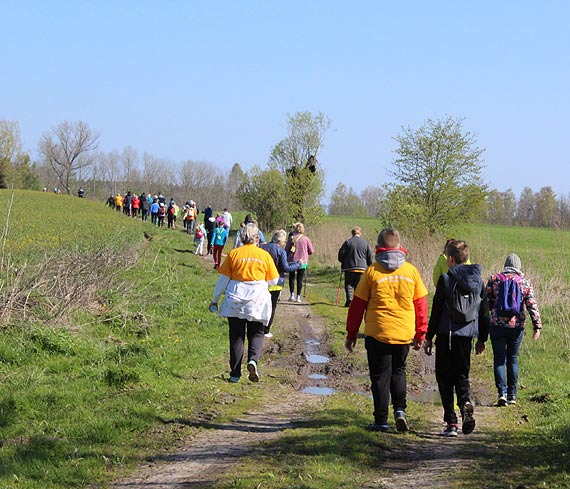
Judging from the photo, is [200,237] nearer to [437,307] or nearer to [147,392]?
[147,392]

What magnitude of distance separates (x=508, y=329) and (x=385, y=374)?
2775 mm

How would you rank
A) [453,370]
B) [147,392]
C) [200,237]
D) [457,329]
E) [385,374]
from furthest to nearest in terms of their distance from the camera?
[200,237] → [147,392] → [453,370] → [457,329] → [385,374]

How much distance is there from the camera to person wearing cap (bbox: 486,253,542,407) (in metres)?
9.55

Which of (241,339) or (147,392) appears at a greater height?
(241,339)

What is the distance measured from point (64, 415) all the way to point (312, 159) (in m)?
40.7

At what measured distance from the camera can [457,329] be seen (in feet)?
25.1

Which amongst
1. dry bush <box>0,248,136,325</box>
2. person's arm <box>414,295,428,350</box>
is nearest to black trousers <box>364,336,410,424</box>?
person's arm <box>414,295,428,350</box>

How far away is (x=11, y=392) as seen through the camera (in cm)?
862

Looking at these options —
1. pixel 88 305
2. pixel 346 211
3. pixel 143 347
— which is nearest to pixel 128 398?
pixel 143 347

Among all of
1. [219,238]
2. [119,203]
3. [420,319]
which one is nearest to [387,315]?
[420,319]

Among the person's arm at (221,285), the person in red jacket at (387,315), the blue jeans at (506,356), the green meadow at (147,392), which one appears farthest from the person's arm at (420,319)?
the person's arm at (221,285)

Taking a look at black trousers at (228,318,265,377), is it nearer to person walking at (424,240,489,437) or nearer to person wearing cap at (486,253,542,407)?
person walking at (424,240,489,437)

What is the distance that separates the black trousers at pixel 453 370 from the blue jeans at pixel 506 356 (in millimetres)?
2065

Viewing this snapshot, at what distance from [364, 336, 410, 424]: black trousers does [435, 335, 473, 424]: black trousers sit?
0.47m
